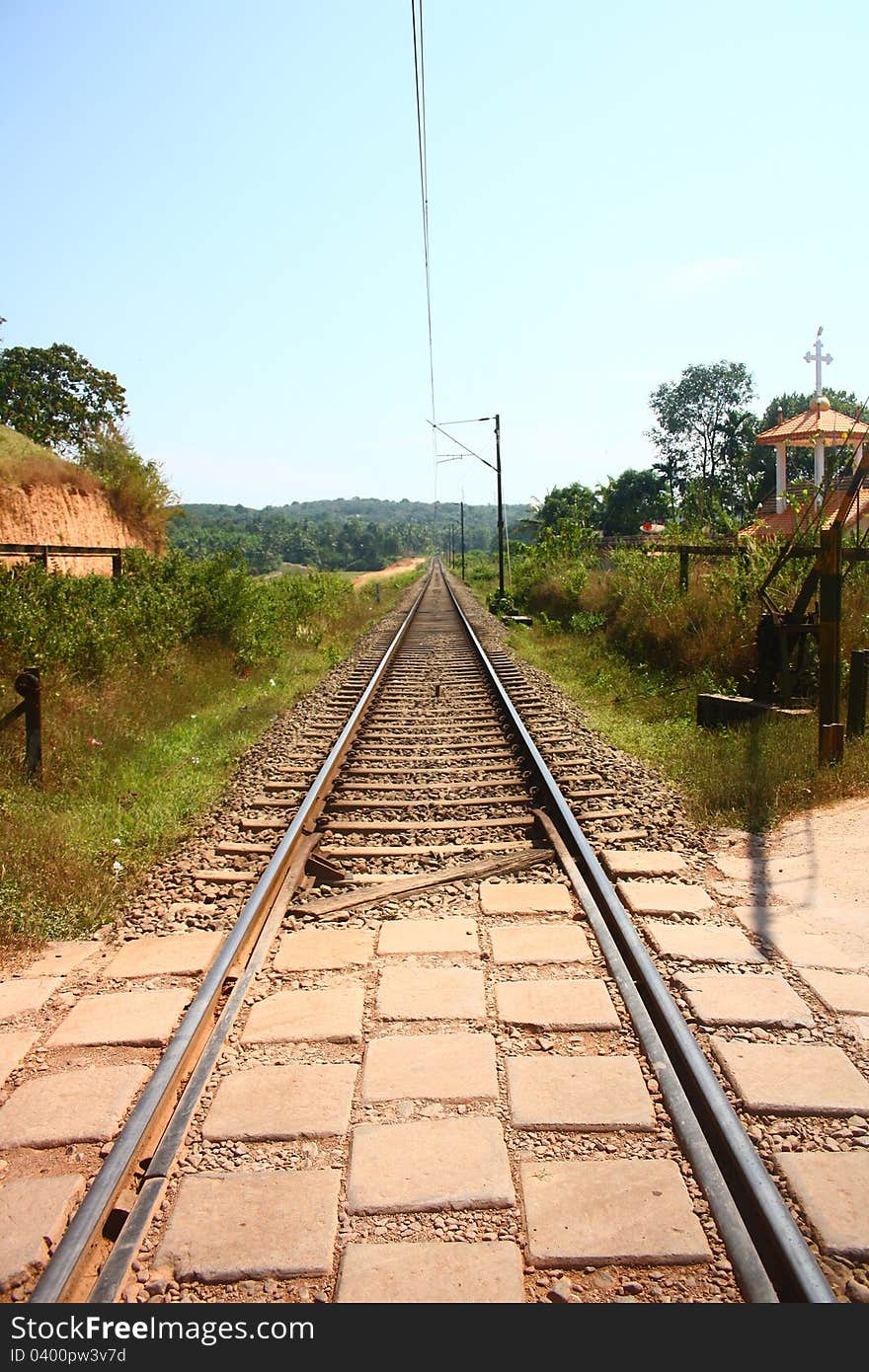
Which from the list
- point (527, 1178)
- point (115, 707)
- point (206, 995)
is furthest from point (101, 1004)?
point (115, 707)

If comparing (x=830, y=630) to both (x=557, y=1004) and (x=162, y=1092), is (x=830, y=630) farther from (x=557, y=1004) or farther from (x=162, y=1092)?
(x=162, y=1092)

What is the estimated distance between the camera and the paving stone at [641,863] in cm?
548

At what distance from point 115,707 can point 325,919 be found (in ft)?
19.3

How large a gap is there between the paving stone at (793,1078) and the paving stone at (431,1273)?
1.13 meters

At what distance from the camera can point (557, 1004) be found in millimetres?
3932

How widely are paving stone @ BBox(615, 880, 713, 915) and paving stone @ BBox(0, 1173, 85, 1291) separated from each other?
2978 mm

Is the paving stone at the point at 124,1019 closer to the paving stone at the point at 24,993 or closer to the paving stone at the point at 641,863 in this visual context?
the paving stone at the point at 24,993

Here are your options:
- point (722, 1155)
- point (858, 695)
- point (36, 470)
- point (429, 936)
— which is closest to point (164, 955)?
point (429, 936)

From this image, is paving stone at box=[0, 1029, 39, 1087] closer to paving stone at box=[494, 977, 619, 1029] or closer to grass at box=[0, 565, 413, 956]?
grass at box=[0, 565, 413, 956]

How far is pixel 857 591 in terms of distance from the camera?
10641 mm

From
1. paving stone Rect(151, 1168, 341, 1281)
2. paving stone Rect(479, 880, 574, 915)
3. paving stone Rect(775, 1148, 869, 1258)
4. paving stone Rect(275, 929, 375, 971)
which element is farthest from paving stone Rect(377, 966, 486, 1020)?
paving stone Rect(775, 1148, 869, 1258)

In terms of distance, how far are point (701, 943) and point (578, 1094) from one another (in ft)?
4.75

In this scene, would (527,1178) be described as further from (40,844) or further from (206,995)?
(40,844)

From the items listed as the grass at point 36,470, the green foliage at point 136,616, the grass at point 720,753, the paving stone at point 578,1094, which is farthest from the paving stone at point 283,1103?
the grass at point 36,470
